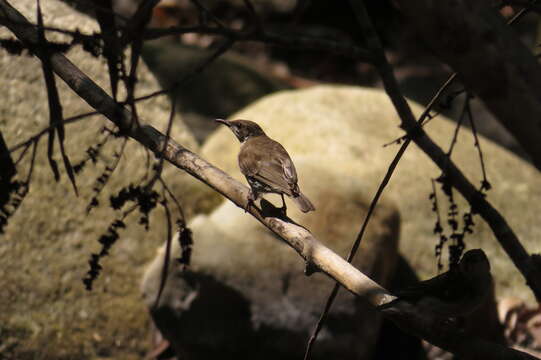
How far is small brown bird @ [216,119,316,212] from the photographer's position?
3449 mm

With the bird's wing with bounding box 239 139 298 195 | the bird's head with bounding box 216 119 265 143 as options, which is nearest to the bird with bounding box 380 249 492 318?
the bird's wing with bounding box 239 139 298 195

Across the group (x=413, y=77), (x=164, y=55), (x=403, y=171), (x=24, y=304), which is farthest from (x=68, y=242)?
→ (x=413, y=77)

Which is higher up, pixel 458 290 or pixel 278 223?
pixel 278 223

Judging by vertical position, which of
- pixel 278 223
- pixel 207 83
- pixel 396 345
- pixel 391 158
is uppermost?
pixel 207 83

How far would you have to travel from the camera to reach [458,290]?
200cm

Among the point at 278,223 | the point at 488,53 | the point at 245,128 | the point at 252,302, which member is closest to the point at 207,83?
the point at 245,128

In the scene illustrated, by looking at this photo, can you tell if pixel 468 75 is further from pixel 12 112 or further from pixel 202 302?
pixel 12 112

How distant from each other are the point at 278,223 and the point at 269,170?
1194 mm

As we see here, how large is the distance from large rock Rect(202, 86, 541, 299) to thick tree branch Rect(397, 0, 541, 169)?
140 inches

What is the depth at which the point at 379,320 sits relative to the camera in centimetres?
461

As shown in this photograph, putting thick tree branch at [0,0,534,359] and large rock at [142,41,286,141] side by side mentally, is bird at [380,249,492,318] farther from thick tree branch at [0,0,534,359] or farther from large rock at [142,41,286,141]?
large rock at [142,41,286,141]

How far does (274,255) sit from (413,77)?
7463 mm

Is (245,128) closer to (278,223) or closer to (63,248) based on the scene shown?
(63,248)

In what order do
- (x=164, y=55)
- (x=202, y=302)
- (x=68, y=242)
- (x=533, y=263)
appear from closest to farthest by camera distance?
(x=533, y=263), (x=202, y=302), (x=68, y=242), (x=164, y=55)
